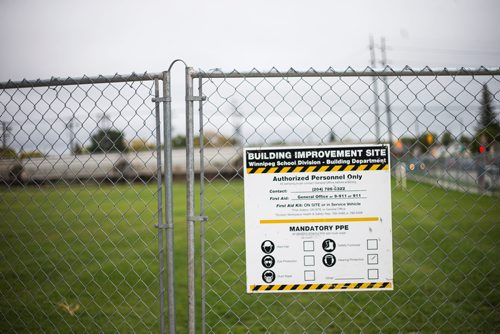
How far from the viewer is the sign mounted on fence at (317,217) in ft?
7.32

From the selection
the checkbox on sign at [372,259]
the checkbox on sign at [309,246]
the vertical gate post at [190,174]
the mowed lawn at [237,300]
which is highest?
the vertical gate post at [190,174]

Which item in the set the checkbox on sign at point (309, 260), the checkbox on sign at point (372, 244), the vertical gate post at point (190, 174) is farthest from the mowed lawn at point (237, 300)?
the checkbox on sign at point (372, 244)

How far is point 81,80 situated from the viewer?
92.8 inches

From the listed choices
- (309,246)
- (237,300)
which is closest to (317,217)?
(309,246)

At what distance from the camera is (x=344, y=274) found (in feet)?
7.54

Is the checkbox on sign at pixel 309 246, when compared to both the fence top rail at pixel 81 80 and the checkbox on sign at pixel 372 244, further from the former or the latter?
the fence top rail at pixel 81 80

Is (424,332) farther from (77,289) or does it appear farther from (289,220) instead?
(77,289)

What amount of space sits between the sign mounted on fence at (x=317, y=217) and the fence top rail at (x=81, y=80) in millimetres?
816

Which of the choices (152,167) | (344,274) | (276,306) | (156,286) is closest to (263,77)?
(344,274)

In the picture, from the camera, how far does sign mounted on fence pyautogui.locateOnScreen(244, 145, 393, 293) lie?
87.8 inches

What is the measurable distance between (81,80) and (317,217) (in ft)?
5.87

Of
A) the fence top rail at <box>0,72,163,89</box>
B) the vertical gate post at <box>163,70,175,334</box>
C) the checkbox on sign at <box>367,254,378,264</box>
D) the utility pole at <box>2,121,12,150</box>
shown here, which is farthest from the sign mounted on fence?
the utility pole at <box>2,121,12,150</box>

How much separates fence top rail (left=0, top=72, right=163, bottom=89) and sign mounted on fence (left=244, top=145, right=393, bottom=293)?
816mm

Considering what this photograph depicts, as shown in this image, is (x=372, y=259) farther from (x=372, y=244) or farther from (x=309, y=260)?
(x=309, y=260)
